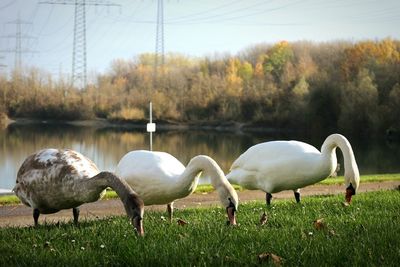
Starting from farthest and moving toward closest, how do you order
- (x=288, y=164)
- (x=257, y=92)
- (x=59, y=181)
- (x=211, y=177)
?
1. (x=257, y=92)
2. (x=288, y=164)
3. (x=59, y=181)
4. (x=211, y=177)

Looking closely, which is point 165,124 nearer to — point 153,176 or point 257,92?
point 257,92

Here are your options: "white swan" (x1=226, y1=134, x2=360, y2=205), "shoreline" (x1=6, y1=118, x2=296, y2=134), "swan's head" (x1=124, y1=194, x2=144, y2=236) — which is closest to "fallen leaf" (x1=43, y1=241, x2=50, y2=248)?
"swan's head" (x1=124, y1=194, x2=144, y2=236)

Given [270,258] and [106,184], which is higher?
[106,184]

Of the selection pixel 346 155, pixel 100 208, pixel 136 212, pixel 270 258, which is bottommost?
pixel 100 208

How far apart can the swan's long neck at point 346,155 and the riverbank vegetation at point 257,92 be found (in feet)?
200

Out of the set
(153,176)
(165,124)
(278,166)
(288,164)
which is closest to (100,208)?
(278,166)

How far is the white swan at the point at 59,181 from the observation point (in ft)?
26.9

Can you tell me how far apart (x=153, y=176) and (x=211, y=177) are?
1483 millimetres

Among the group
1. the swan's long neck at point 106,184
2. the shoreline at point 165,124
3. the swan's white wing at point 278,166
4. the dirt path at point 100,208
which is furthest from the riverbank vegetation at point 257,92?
the swan's long neck at point 106,184

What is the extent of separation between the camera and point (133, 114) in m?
104

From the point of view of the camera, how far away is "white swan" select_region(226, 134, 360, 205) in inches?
435

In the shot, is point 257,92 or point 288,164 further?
point 257,92

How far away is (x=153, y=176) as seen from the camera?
9.23 metres

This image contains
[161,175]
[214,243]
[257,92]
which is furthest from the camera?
[257,92]
